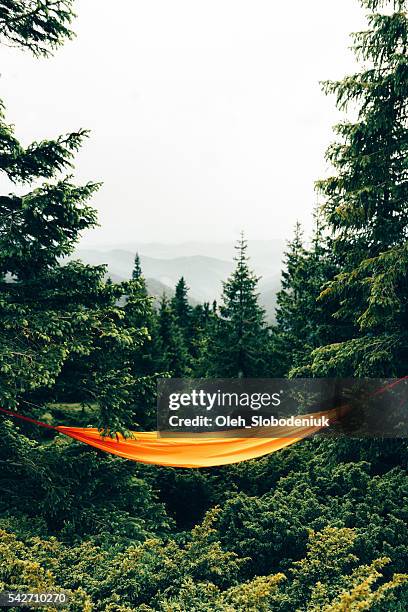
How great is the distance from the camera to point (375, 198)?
19.7 ft

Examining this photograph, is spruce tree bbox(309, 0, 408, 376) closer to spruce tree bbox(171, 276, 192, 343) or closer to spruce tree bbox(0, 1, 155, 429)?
spruce tree bbox(0, 1, 155, 429)

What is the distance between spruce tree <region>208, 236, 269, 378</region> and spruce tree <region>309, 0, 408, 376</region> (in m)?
7.47

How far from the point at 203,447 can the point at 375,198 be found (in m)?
3.95

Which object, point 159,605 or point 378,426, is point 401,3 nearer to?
point 378,426

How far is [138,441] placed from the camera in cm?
648

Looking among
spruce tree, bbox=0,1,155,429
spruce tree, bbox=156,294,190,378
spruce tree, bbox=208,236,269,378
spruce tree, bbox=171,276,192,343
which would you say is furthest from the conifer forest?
spruce tree, bbox=171,276,192,343

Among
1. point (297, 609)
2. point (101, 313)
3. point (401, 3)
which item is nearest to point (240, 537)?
point (297, 609)

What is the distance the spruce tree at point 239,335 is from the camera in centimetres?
1389

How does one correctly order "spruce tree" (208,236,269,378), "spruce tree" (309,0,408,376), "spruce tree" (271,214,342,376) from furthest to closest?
"spruce tree" (208,236,269,378) < "spruce tree" (271,214,342,376) < "spruce tree" (309,0,408,376)

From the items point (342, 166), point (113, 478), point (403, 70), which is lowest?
point (113, 478)

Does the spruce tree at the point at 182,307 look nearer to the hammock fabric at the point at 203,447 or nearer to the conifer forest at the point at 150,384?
the hammock fabric at the point at 203,447

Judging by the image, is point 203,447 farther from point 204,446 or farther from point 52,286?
point 52,286

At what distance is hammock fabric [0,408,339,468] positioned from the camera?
252 inches

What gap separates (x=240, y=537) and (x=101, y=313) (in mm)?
3116
